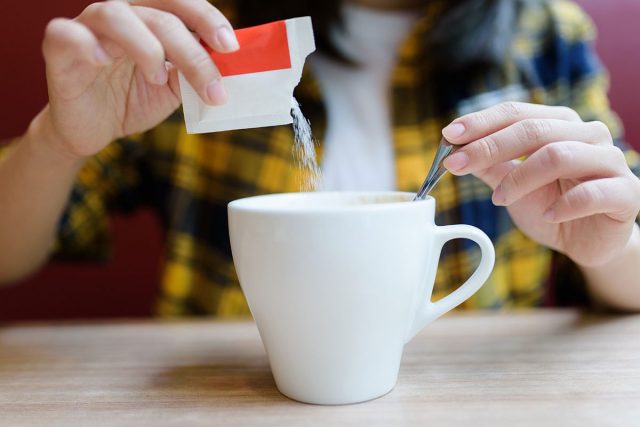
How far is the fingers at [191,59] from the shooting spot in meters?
0.43

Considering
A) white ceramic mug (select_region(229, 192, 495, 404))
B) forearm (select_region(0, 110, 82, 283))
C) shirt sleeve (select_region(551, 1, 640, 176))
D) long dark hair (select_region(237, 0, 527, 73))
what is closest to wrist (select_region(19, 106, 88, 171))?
forearm (select_region(0, 110, 82, 283))

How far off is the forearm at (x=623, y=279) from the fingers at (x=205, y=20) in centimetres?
45

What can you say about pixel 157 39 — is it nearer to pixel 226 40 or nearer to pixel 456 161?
pixel 226 40

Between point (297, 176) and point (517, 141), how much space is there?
425 millimetres

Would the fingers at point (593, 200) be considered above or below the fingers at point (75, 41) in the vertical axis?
below

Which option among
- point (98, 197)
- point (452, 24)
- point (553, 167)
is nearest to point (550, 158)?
point (553, 167)

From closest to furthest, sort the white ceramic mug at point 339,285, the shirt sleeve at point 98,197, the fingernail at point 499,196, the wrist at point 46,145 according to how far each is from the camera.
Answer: the white ceramic mug at point 339,285
the fingernail at point 499,196
the wrist at point 46,145
the shirt sleeve at point 98,197

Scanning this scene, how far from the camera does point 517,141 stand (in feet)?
1.53

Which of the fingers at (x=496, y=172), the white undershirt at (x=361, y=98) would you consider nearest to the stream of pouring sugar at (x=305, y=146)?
the fingers at (x=496, y=172)

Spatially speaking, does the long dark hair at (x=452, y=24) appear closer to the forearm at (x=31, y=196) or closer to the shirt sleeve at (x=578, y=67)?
the shirt sleeve at (x=578, y=67)

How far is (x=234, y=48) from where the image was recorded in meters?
0.44

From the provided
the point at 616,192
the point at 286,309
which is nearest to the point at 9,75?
the point at 286,309

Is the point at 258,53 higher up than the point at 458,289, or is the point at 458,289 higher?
the point at 258,53

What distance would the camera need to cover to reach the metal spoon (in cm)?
45
